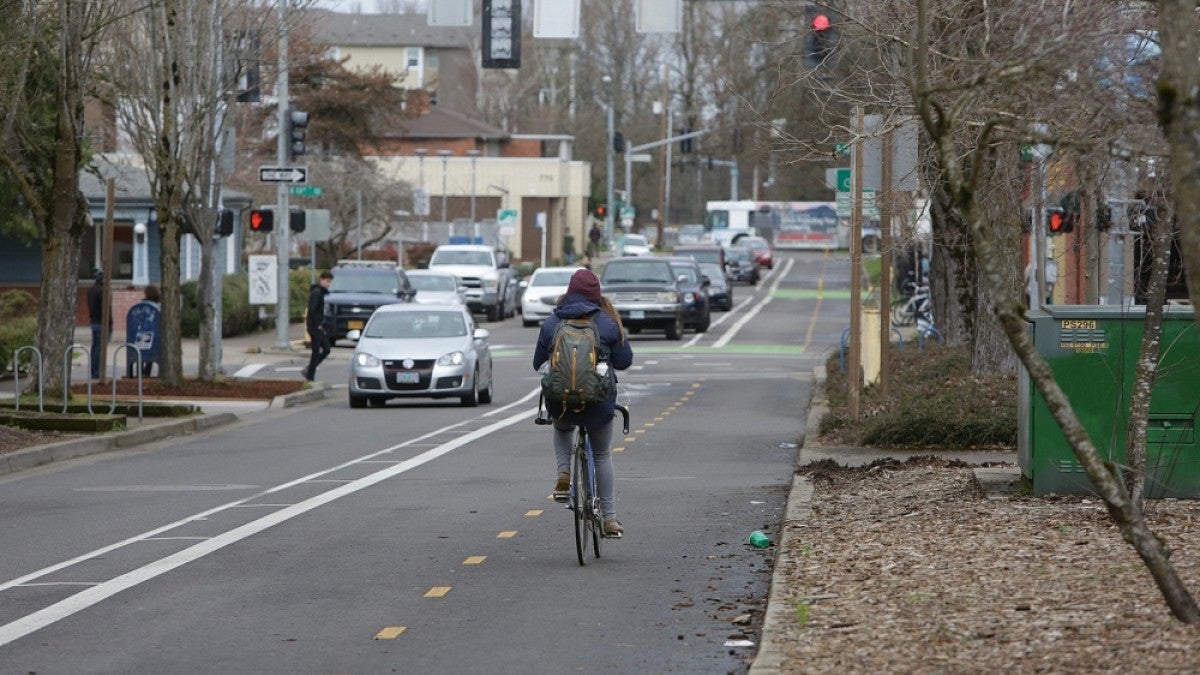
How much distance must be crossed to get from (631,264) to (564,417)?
32058mm

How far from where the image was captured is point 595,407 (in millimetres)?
11062

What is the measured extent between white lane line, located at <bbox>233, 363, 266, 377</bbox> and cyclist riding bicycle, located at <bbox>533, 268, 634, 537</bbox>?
22.0 m

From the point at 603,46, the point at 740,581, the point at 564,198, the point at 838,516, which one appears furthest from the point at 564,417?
the point at 603,46

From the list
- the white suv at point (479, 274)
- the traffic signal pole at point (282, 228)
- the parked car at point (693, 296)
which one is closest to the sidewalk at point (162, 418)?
the traffic signal pole at point (282, 228)

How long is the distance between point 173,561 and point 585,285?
304cm

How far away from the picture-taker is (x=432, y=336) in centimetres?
2631

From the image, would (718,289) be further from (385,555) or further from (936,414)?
(385,555)

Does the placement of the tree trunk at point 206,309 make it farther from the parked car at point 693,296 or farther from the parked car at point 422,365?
the parked car at point 693,296

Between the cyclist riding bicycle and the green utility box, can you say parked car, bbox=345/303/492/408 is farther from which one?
the green utility box

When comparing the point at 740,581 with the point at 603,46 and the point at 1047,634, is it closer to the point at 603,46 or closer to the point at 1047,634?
the point at 1047,634

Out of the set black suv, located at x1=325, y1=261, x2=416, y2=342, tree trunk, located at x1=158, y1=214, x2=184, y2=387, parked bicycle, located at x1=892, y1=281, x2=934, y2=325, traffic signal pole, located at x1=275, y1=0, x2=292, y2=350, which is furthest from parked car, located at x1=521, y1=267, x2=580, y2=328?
tree trunk, located at x1=158, y1=214, x2=184, y2=387


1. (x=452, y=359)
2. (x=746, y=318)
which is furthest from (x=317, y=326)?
(x=746, y=318)

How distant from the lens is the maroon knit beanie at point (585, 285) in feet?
36.6

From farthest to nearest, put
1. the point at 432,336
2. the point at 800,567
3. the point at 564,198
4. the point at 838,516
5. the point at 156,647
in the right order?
the point at 564,198
the point at 432,336
the point at 838,516
the point at 800,567
the point at 156,647
